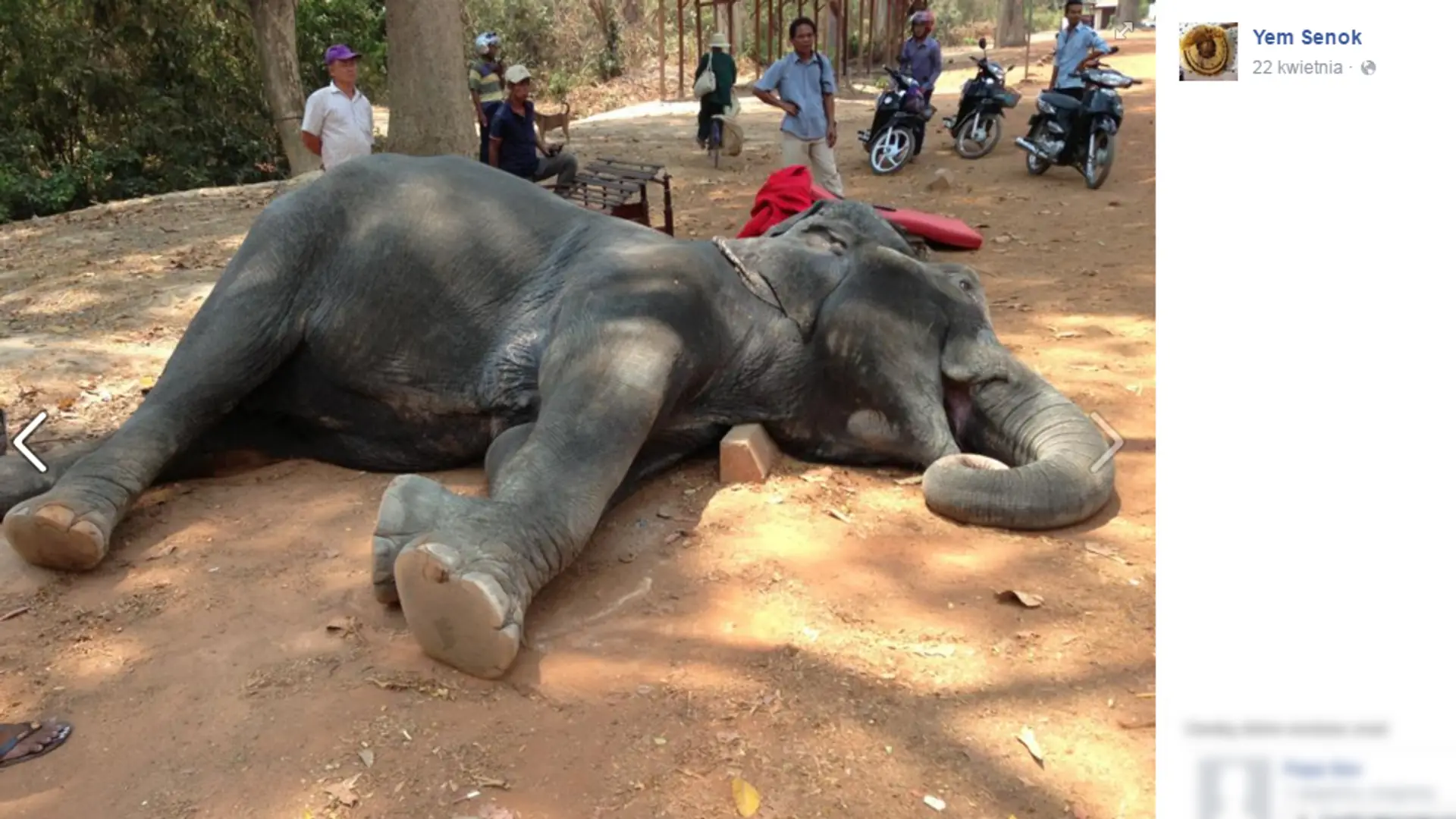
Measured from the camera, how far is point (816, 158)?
30.5ft

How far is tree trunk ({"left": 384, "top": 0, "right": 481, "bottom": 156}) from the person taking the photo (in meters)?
9.43

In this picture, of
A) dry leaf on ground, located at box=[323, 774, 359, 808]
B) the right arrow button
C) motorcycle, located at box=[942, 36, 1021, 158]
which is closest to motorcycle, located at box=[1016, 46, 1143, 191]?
motorcycle, located at box=[942, 36, 1021, 158]

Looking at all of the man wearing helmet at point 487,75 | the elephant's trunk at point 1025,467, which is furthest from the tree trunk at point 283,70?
the elephant's trunk at point 1025,467

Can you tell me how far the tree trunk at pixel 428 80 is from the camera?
30.9 feet

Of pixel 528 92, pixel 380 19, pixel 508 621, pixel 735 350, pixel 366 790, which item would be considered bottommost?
pixel 366 790

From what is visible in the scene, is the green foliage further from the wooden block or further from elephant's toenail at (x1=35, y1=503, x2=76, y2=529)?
the wooden block

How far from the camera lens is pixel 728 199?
10.2 metres

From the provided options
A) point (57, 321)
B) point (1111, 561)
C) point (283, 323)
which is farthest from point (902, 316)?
point (57, 321)

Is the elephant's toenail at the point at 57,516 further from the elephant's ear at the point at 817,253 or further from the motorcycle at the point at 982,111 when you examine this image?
the motorcycle at the point at 982,111

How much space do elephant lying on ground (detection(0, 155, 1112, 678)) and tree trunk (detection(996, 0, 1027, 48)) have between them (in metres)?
30.9

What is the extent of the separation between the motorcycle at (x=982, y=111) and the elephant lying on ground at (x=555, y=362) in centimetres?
820

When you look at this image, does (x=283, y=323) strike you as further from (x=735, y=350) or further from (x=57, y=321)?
(x=57, y=321)

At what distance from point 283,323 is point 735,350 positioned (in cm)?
163

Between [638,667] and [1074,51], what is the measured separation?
10.2 metres
